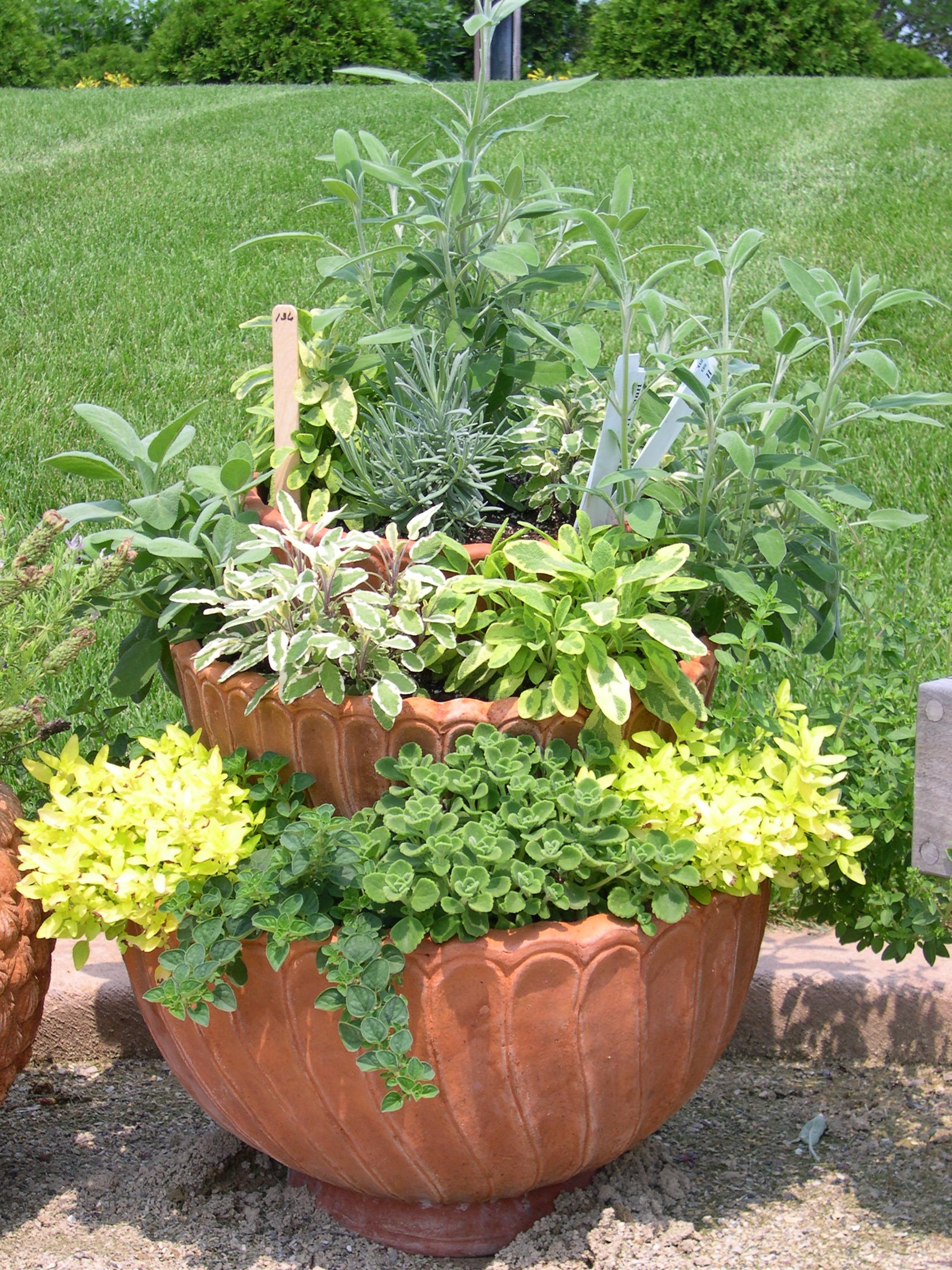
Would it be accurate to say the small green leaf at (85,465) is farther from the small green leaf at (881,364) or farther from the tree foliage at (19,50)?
the tree foliage at (19,50)

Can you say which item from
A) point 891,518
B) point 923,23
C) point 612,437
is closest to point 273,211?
point 612,437

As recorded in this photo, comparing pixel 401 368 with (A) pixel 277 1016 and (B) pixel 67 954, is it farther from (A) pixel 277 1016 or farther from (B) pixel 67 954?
(B) pixel 67 954

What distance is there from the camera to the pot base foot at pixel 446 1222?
1.69 meters

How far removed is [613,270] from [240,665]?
2.46 feet

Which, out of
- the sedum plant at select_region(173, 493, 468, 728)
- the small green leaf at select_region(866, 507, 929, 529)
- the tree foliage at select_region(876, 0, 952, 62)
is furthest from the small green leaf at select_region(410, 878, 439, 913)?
the tree foliage at select_region(876, 0, 952, 62)

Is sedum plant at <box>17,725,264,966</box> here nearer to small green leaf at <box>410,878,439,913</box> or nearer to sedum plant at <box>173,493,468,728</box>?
sedum plant at <box>173,493,468,728</box>

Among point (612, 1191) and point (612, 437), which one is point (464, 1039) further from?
point (612, 437)

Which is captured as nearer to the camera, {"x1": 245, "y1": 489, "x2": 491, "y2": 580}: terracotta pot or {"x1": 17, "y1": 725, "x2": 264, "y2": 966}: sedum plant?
{"x1": 17, "y1": 725, "x2": 264, "y2": 966}: sedum plant

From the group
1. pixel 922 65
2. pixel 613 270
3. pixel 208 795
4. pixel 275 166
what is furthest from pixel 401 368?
pixel 922 65

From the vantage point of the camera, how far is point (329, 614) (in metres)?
1.64

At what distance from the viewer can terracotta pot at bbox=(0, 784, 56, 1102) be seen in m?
1.65

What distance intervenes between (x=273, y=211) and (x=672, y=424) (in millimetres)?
4892

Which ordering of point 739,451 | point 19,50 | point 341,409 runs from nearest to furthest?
1. point 739,451
2. point 341,409
3. point 19,50

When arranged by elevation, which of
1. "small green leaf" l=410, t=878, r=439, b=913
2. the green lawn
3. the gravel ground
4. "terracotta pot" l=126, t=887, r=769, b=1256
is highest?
the green lawn
